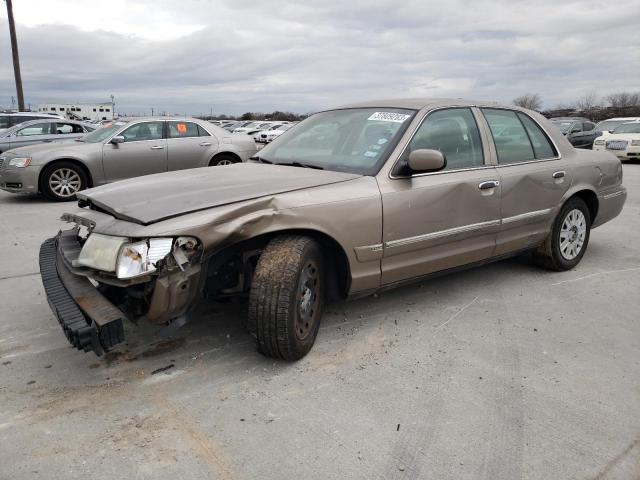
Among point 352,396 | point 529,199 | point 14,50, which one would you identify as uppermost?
point 14,50

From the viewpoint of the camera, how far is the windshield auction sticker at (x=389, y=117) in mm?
3742

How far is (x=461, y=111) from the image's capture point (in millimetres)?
4066

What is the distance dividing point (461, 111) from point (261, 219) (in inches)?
80.5

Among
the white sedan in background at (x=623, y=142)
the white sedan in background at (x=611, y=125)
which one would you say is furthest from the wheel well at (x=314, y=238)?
the white sedan in background at (x=611, y=125)

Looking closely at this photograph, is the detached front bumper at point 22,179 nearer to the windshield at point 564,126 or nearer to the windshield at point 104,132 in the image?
the windshield at point 104,132

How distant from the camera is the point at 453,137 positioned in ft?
12.9

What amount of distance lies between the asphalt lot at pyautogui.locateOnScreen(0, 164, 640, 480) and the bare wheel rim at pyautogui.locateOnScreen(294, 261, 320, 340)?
0.22 metres

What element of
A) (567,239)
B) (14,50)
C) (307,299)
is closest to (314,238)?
(307,299)

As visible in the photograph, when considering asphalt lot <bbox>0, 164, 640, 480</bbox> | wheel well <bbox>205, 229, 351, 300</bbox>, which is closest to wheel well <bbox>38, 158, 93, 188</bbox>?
asphalt lot <bbox>0, 164, 640, 480</bbox>

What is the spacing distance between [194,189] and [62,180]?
268 inches

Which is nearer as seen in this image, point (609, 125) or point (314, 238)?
point (314, 238)

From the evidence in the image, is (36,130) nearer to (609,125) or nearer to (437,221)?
(437,221)

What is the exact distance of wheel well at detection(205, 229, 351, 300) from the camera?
2941 mm

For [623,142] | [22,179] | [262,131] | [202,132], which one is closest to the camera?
[22,179]
